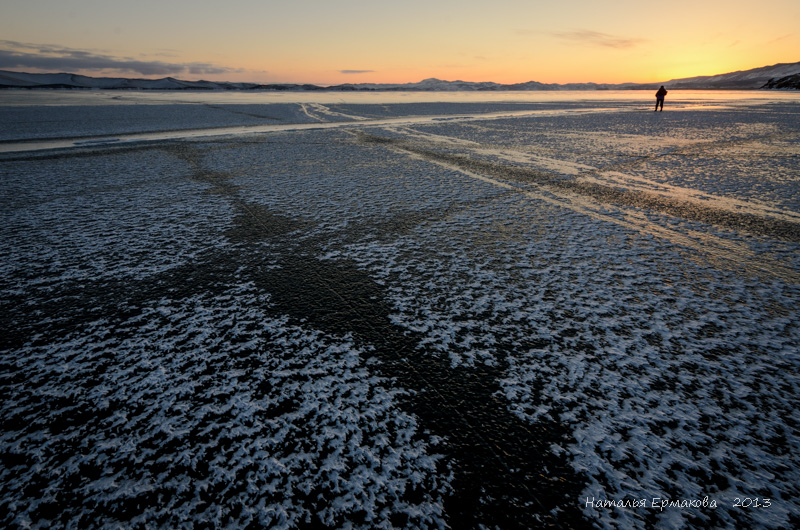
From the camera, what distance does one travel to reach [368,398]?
1.27 metres

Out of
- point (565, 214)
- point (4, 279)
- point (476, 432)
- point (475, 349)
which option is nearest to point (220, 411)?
point (476, 432)

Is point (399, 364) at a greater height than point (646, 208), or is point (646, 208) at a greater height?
point (646, 208)

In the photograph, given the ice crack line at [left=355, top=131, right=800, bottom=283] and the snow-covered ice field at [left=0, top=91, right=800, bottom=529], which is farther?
the ice crack line at [left=355, top=131, right=800, bottom=283]

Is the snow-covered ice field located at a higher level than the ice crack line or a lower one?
lower

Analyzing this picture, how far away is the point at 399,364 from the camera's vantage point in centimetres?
144

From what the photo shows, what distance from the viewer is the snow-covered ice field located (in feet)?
3.19

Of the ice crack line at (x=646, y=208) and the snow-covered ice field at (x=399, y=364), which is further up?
the ice crack line at (x=646, y=208)

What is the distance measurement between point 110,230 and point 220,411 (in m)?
2.31

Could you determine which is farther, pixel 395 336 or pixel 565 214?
pixel 565 214

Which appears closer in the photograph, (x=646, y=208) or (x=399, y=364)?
(x=399, y=364)

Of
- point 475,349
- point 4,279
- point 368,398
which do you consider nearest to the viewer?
point 368,398

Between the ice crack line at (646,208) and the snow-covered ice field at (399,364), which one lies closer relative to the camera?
the snow-covered ice field at (399,364)

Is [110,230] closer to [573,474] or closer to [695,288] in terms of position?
[573,474]

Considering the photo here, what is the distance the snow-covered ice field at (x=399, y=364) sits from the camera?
974mm
